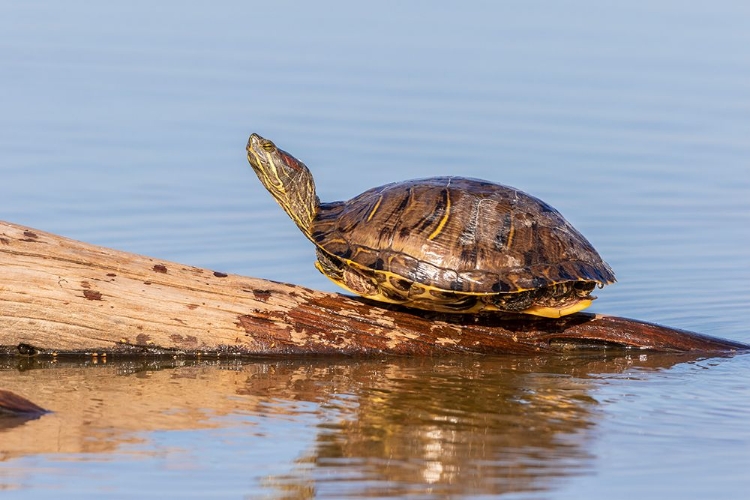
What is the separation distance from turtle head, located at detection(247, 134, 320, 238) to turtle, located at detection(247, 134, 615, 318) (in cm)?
23

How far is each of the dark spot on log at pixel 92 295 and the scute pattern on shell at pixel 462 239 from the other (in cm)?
125

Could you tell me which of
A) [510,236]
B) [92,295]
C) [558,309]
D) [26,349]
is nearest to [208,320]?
[92,295]

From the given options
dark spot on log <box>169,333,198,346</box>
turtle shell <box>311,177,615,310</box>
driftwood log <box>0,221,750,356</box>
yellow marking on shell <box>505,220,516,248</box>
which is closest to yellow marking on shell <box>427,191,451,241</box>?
turtle shell <box>311,177,615,310</box>

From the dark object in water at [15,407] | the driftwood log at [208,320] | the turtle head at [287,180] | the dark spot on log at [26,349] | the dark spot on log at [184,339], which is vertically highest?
the turtle head at [287,180]

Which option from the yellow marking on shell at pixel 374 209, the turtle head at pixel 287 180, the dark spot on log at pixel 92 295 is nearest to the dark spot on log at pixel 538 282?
the yellow marking on shell at pixel 374 209

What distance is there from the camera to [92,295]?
19.8 ft

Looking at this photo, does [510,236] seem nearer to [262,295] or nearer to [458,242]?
[458,242]

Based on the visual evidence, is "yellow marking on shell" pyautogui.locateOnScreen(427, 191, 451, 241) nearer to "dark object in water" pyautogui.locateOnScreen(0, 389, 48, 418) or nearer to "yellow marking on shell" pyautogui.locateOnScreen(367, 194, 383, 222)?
"yellow marking on shell" pyautogui.locateOnScreen(367, 194, 383, 222)

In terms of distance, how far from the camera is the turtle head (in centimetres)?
695

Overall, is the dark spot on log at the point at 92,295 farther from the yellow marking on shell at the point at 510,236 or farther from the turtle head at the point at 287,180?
the yellow marking on shell at the point at 510,236

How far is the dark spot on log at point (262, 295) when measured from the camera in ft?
20.7

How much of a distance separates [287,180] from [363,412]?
6.53 feet

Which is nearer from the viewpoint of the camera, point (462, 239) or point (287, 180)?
point (462, 239)

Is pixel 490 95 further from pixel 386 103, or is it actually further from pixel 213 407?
pixel 213 407
